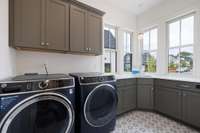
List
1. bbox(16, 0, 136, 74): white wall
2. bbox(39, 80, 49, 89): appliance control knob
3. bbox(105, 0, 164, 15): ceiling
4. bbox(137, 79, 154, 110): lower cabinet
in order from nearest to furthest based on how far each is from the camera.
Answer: bbox(39, 80, 49, 89): appliance control knob, bbox(16, 0, 136, 74): white wall, bbox(137, 79, 154, 110): lower cabinet, bbox(105, 0, 164, 15): ceiling

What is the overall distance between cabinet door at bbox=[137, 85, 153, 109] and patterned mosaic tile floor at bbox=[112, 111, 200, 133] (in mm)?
255

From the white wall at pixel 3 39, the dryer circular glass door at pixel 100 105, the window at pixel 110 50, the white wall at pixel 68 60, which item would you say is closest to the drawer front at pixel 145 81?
the window at pixel 110 50

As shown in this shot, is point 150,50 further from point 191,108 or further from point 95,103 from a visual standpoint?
point 95,103

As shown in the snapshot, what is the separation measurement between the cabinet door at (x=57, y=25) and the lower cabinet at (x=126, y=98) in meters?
1.61

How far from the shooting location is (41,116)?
1.26m

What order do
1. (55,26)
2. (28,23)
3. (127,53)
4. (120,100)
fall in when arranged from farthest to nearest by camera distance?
1. (127,53)
2. (120,100)
3. (55,26)
4. (28,23)

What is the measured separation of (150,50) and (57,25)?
301cm

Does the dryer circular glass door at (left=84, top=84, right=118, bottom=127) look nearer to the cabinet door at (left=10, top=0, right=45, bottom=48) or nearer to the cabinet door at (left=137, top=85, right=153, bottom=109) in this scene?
the cabinet door at (left=10, top=0, right=45, bottom=48)

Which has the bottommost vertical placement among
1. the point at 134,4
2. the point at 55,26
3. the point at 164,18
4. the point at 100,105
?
the point at 100,105

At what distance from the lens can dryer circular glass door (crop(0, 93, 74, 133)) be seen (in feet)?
3.60

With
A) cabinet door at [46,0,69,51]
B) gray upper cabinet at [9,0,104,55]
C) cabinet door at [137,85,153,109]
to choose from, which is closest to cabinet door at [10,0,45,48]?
gray upper cabinet at [9,0,104,55]

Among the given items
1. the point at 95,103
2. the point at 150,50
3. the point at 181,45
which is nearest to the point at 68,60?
the point at 95,103

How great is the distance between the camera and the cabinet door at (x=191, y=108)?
2.16 meters

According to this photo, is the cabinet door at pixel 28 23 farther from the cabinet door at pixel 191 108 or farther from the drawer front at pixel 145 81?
the cabinet door at pixel 191 108
